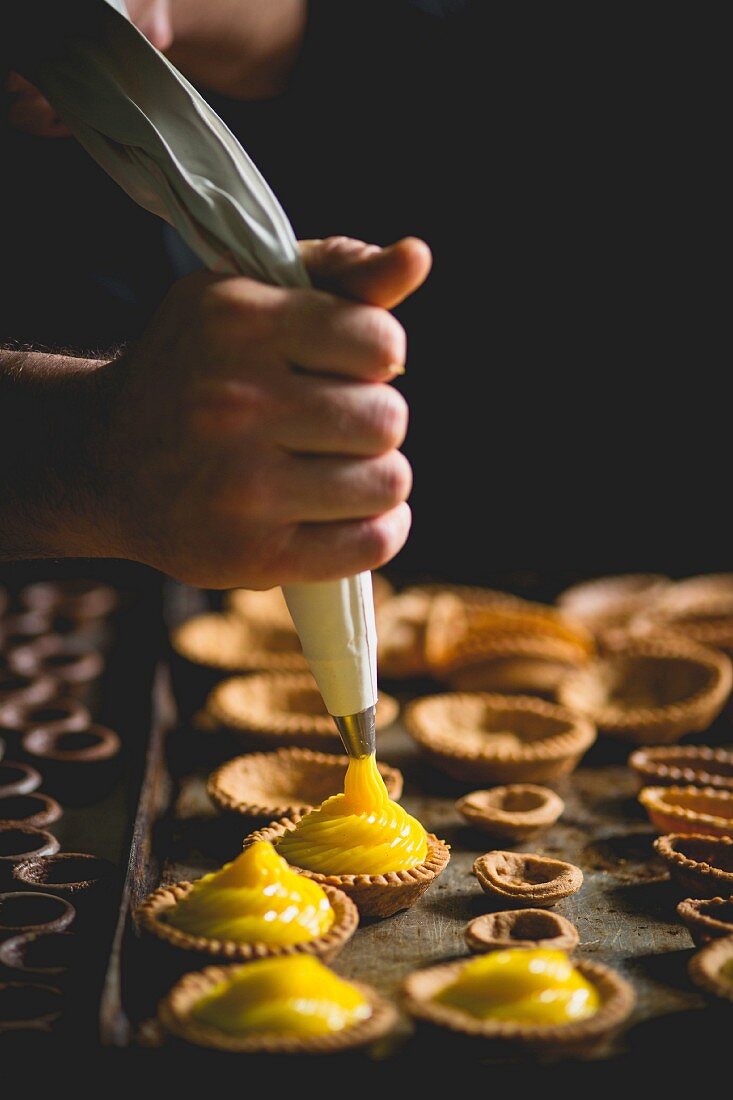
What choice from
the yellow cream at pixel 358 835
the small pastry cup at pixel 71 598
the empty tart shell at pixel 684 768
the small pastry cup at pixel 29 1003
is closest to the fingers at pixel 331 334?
A: the yellow cream at pixel 358 835

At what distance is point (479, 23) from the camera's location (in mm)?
3182

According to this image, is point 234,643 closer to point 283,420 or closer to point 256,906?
point 256,906

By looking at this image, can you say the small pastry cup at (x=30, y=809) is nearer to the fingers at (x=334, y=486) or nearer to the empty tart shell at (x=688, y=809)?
the fingers at (x=334, y=486)

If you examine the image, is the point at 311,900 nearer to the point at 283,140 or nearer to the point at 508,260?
the point at 283,140

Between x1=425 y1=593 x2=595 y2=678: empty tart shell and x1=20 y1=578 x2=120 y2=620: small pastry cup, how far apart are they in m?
1.07

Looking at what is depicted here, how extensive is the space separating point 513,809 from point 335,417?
3.25 ft

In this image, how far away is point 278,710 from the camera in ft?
8.13

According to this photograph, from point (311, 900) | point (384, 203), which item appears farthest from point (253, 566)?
point (384, 203)

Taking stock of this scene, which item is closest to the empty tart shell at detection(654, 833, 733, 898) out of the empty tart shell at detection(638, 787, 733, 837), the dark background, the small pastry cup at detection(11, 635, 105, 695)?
the empty tart shell at detection(638, 787, 733, 837)

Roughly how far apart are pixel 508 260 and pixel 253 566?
8.39 feet

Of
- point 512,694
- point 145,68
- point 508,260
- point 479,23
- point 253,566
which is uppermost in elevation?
point 479,23

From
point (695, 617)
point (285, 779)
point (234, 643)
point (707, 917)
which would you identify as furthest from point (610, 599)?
point (707, 917)

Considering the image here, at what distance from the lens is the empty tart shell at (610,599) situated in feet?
10.2

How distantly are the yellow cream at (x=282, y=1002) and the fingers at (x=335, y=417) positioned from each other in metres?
0.61
